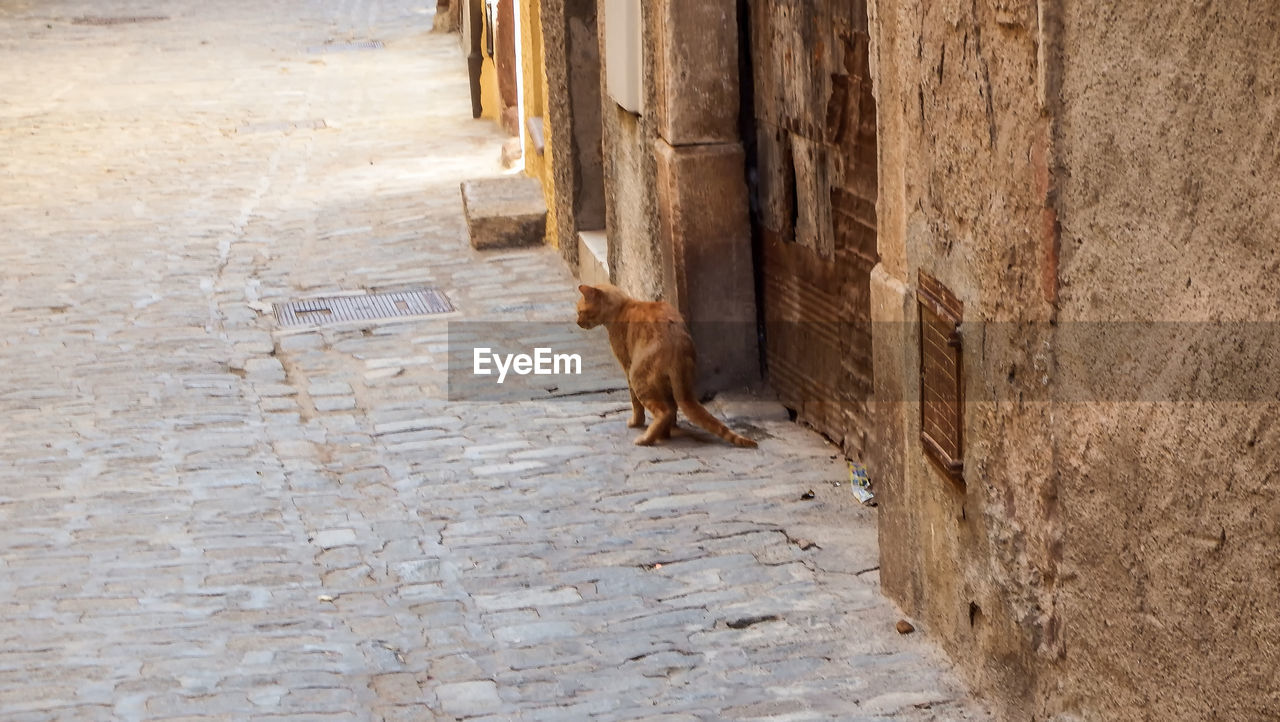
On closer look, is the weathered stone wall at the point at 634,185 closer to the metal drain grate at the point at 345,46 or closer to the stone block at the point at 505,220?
the stone block at the point at 505,220

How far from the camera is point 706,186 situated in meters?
6.85

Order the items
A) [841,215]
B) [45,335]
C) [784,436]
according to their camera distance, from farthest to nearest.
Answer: [45,335] < [784,436] < [841,215]

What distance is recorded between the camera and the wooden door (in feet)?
19.1

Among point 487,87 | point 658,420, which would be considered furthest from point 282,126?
point 658,420

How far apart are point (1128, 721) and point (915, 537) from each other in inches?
48.6

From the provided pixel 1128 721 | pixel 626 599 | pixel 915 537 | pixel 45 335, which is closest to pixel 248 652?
pixel 626 599

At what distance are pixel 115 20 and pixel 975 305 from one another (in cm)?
2210

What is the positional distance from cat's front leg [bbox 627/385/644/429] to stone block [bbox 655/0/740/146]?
111 centimetres

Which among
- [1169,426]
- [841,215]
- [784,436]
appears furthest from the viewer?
[784,436]

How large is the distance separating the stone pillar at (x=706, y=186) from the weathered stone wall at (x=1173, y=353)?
11.3 feet

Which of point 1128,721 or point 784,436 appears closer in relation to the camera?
point 1128,721

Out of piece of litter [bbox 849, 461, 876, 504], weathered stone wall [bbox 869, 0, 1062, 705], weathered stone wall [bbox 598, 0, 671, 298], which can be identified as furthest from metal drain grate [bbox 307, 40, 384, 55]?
weathered stone wall [bbox 869, 0, 1062, 705]

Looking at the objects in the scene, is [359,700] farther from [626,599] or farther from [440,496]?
[440,496]

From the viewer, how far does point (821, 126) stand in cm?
609
